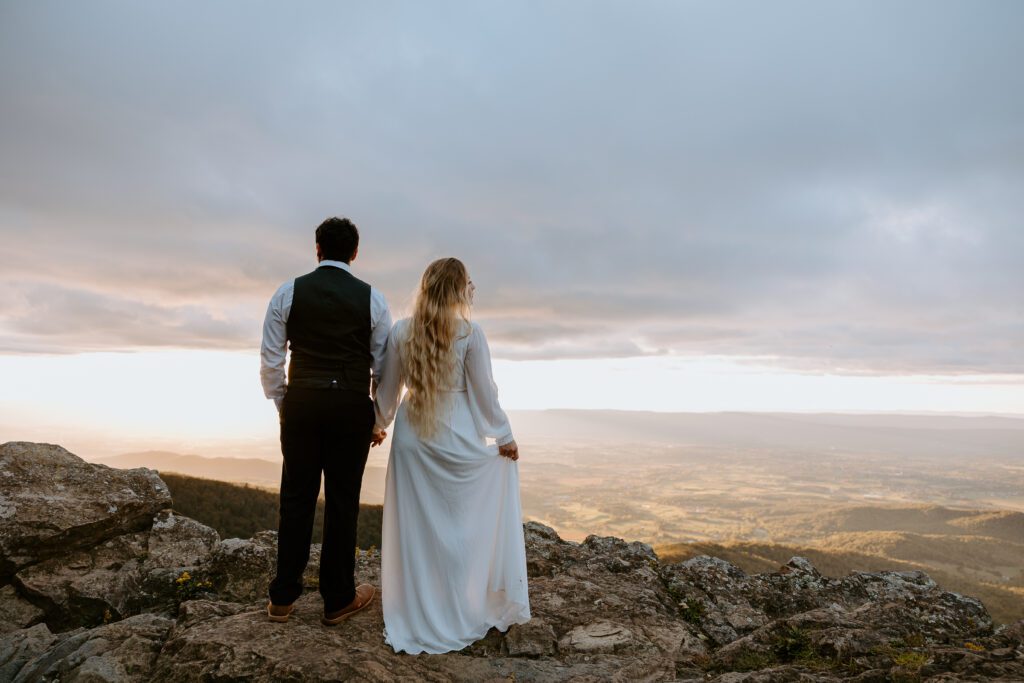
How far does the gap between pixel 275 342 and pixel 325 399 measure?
0.80 metres

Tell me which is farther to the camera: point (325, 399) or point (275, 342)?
point (275, 342)

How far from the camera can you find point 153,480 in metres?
9.69

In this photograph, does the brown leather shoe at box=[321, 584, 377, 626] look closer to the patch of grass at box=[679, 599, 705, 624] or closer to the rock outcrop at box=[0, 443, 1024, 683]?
the rock outcrop at box=[0, 443, 1024, 683]

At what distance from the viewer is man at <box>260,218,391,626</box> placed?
18.1 feet

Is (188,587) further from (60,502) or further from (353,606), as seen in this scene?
(353,606)

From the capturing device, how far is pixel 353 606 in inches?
238

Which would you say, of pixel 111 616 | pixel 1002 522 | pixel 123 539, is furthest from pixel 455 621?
pixel 1002 522

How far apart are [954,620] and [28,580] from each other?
42.0ft

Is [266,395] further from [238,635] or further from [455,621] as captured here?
[455,621]

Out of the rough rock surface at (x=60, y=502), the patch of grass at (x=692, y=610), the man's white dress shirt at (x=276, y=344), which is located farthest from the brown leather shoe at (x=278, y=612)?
the patch of grass at (x=692, y=610)

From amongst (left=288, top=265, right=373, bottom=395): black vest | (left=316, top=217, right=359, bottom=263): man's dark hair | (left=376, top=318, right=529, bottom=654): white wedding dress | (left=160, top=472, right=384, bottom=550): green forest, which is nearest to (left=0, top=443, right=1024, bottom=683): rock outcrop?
(left=376, top=318, right=529, bottom=654): white wedding dress

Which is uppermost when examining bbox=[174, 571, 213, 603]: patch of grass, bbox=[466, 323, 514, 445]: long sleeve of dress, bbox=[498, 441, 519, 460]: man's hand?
bbox=[466, 323, 514, 445]: long sleeve of dress

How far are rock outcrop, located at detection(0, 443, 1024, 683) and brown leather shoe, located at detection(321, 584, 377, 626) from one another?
0.37ft

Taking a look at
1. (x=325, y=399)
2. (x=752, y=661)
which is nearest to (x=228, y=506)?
(x=325, y=399)
